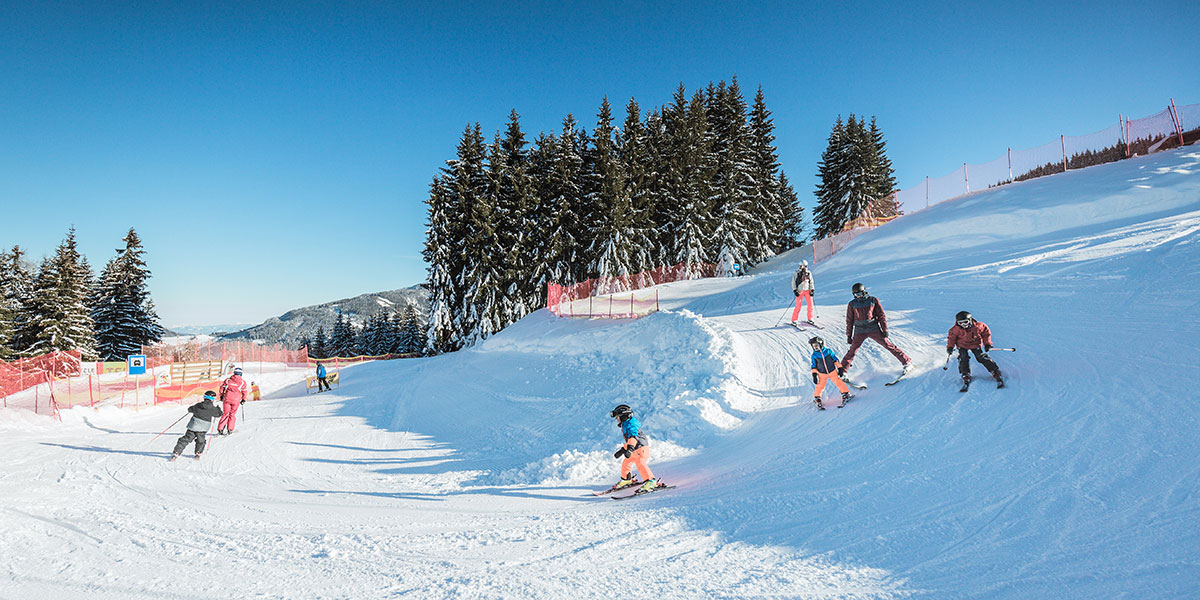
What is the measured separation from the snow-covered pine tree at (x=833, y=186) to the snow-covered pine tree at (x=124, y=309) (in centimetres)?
5311

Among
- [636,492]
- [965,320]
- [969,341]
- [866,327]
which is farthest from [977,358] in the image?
[636,492]

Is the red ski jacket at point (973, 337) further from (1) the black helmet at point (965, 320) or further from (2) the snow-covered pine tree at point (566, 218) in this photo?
(2) the snow-covered pine tree at point (566, 218)

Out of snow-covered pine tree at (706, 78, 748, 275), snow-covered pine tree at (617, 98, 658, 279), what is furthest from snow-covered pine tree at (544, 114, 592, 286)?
snow-covered pine tree at (706, 78, 748, 275)

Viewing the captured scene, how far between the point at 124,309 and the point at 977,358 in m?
48.3

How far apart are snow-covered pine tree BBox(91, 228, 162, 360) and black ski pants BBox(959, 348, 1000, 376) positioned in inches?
1747

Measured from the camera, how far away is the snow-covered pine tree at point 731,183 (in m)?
33.3

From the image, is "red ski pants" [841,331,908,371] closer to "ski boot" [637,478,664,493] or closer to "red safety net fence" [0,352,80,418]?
"ski boot" [637,478,664,493]

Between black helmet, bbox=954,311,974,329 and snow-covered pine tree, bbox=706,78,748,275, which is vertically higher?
snow-covered pine tree, bbox=706,78,748,275

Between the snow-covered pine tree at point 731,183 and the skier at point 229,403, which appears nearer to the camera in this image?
the skier at point 229,403

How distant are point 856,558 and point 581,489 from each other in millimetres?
4001

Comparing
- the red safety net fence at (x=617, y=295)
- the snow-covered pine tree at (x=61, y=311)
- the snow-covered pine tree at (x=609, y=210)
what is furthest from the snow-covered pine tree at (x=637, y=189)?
the snow-covered pine tree at (x=61, y=311)

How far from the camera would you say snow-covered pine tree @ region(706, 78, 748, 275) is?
33.3m

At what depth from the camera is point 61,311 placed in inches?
1228

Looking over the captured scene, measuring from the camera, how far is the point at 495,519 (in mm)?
5980
